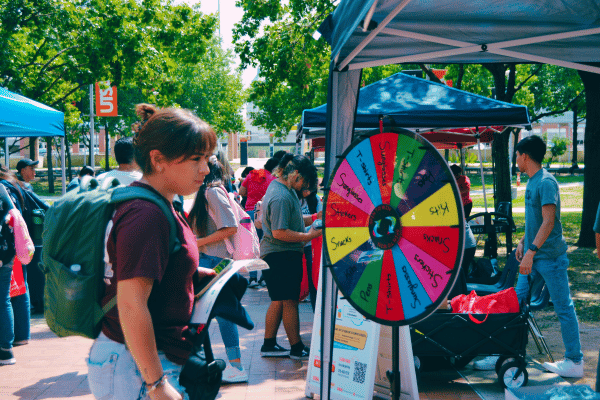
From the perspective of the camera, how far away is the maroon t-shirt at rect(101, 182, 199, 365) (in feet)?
5.27

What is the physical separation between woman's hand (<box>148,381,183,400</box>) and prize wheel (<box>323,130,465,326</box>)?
3.67ft

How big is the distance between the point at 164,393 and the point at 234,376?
3.10 meters

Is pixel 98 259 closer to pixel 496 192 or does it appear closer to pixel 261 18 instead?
pixel 496 192

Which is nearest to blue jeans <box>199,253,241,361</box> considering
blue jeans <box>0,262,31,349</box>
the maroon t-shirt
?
blue jeans <box>0,262,31,349</box>

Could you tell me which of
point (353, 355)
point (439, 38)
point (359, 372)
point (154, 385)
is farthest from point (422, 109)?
point (154, 385)

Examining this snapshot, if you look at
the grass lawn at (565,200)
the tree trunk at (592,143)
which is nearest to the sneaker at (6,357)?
the tree trunk at (592,143)

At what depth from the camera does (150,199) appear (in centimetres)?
166

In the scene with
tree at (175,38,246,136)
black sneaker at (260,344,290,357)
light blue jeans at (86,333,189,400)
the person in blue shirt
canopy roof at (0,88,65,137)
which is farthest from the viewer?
tree at (175,38,246,136)

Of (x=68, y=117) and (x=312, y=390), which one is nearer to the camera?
(x=312, y=390)

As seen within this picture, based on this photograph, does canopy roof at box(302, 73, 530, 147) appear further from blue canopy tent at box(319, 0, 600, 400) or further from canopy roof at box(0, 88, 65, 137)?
canopy roof at box(0, 88, 65, 137)

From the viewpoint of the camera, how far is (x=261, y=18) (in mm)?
13477

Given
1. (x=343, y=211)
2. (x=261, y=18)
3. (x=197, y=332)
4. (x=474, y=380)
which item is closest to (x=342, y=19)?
(x=343, y=211)

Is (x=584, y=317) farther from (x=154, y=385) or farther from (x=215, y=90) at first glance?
(x=215, y=90)

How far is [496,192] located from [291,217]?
27.5 feet
